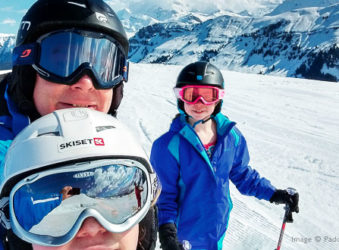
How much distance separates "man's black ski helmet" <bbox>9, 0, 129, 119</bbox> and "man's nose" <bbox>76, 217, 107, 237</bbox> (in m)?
0.78

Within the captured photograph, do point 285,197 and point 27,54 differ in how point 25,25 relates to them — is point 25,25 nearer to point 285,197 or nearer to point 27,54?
point 27,54

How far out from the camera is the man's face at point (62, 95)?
1.66 meters

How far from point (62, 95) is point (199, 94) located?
174cm

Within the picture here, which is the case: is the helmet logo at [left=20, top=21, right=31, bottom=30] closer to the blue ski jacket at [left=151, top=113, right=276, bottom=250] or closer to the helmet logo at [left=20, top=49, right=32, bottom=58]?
the helmet logo at [left=20, top=49, right=32, bottom=58]

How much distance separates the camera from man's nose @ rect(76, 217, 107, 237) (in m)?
1.22

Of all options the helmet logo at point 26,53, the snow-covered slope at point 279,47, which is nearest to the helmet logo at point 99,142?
the helmet logo at point 26,53

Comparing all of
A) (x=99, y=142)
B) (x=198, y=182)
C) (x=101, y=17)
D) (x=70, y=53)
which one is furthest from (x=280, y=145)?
(x=99, y=142)

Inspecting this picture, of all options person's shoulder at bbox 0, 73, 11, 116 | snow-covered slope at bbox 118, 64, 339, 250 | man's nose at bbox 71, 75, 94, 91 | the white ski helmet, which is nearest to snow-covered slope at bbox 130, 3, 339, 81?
snow-covered slope at bbox 118, 64, 339, 250

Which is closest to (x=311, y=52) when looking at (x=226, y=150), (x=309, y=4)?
(x=309, y=4)

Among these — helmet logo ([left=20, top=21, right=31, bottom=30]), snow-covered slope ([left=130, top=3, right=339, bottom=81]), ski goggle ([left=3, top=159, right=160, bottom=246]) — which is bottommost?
ski goggle ([left=3, top=159, right=160, bottom=246])

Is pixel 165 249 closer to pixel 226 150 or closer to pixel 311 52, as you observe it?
pixel 226 150

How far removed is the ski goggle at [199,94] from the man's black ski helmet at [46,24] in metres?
1.38

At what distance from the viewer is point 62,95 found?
1679 millimetres

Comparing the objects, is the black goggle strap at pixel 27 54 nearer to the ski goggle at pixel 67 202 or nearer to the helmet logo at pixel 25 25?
the helmet logo at pixel 25 25
